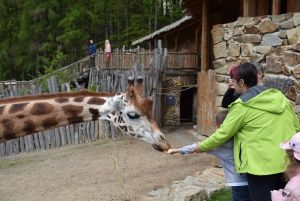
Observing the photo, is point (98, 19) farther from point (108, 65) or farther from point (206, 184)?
point (206, 184)

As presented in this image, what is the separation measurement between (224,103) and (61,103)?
1.60m

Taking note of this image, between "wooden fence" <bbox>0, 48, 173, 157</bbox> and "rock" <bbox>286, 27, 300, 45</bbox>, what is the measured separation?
21.4 ft

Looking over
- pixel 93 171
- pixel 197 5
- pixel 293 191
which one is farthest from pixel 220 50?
pixel 293 191

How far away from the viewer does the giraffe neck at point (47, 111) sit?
14.4ft

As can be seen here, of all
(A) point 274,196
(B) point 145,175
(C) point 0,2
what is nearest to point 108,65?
(B) point 145,175

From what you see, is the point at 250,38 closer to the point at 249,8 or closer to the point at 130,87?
the point at 249,8

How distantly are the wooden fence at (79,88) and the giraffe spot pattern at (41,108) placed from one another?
701cm

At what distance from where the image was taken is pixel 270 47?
21.3 ft

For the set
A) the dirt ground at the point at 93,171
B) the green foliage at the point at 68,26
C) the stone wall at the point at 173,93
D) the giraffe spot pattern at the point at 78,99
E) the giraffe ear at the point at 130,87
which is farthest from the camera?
the green foliage at the point at 68,26

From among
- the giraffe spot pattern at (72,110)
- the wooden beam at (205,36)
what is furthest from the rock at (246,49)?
the wooden beam at (205,36)

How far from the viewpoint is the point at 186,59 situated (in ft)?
48.6

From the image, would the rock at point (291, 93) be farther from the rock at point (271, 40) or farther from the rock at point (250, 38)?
the rock at point (250, 38)

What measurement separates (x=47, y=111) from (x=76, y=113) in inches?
10.7

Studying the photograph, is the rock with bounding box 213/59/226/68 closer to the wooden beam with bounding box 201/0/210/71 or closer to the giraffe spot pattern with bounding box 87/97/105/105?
the wooden beam with bounding box 201/0/210/71
